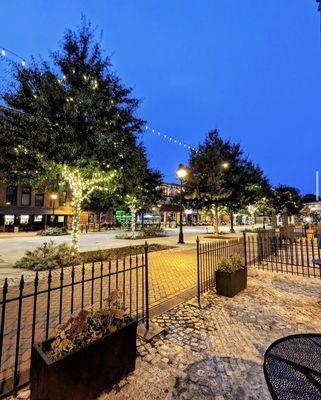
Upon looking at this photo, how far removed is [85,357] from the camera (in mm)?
2387

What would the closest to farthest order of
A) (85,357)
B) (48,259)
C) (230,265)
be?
(85,357) < (230,265) < (48,259)

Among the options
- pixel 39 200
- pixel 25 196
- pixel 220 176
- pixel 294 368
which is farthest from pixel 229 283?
pixel 39 200

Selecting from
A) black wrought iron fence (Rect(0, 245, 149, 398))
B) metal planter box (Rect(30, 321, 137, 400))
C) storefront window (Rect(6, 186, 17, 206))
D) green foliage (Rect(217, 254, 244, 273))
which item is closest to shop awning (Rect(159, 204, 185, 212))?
storefront window (Rect(6, 186, 17, 206))

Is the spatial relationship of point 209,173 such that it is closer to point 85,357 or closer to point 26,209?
point 85,357

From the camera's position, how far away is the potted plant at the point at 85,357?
7.28 feet

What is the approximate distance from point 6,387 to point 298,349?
328cm

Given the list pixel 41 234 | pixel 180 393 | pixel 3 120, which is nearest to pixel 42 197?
pixel 41 234

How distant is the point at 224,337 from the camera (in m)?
3.78

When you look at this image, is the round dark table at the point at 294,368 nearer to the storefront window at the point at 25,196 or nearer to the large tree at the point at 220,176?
the large tree at the point at 220,176

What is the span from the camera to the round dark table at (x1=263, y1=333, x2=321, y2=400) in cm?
197

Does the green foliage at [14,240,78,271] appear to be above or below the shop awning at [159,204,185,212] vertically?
below

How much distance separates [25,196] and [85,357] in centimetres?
3525

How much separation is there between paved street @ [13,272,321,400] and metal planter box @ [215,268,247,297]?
0.18 meters

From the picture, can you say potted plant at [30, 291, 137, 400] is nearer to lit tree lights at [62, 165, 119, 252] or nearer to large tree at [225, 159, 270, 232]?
lit tree lights at [62, 165, 119, 252]
